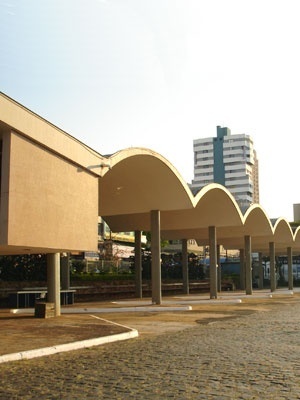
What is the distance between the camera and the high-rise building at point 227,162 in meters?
172

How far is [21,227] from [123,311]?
404 inches

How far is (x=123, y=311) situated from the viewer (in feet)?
78.5

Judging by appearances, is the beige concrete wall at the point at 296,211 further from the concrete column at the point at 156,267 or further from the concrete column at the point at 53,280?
the concrete column at the point at 53,280

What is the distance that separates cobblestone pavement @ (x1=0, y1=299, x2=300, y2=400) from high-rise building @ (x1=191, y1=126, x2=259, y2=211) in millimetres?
157529

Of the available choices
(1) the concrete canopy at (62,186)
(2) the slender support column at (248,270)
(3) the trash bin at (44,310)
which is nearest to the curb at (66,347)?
(1) the concrete canopy at (62,186)

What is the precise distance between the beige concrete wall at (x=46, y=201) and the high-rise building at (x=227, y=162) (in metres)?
152

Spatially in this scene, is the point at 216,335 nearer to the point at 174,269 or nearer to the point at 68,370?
the point at 68,370

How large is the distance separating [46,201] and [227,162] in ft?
535

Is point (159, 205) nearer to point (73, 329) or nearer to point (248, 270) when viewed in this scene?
point (73, 329)

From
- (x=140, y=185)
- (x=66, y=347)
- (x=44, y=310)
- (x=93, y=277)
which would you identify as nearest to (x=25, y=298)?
(x=44, y=310)

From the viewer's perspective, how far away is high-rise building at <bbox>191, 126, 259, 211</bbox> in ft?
565

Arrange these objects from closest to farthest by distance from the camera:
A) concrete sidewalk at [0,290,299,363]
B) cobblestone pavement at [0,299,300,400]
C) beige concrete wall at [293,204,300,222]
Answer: cobblestone pavement at [0,299,300,400] < concrete sidewalk at [0,290,299,363] < beige concrete wall at [293,204,300,222]

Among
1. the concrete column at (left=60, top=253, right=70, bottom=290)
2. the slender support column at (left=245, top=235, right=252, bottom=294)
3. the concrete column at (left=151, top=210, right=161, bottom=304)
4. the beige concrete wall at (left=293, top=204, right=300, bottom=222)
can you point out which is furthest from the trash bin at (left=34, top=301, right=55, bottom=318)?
the beige concrete wall at (left=293, top=204, right=300, bottom=222)

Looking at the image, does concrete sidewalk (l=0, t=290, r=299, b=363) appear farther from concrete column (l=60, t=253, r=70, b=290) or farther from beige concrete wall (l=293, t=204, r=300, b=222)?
beige concrete wall (l=293, t=204, r=300, b=222)
